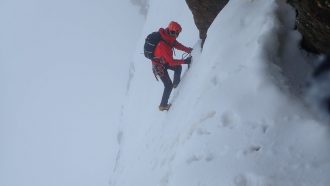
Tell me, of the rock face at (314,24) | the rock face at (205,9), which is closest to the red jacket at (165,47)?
the rock face at (205,9)

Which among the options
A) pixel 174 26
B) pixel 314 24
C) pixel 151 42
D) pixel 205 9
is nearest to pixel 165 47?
pixel 151 42

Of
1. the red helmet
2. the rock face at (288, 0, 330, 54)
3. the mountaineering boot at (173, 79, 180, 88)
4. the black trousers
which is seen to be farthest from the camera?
the mountaineering boot at (173, 79, 180, 88)

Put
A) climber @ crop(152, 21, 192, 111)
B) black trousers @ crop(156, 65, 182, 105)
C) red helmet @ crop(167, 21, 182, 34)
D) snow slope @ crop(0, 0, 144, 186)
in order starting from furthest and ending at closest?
snow slope @ crop(0, 0, 144, 186), black trousers @ crop(156, 65, 182, 105), climber @ crop(152, 21, 192, 111), red helmet @ crop(167, 21, 182, 34)

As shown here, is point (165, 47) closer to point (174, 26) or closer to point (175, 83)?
point (174, 26)

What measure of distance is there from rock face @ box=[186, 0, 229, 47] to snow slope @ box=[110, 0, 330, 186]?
1.83 feet

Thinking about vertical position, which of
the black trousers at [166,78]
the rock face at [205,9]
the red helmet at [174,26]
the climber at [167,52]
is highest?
the rock face at [205,9]

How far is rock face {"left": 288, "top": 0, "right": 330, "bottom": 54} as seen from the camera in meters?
6.29

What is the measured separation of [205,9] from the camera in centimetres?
1085

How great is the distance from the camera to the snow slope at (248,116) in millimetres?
6812

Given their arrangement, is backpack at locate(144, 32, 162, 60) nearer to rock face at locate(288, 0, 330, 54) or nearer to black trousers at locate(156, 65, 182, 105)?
black trousers at locate(156, 65, 182, 105)

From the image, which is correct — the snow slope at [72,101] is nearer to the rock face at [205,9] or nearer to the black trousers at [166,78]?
the black trousers at [166,78]

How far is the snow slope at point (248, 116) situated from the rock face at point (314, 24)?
1.20 ft

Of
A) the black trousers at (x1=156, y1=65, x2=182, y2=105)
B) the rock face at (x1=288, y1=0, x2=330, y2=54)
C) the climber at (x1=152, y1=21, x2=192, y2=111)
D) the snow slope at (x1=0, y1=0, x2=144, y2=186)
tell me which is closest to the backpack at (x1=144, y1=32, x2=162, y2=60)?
the climber at (x1=152, y1=21, x2=192, y2=111)

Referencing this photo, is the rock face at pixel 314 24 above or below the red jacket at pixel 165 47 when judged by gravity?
above
